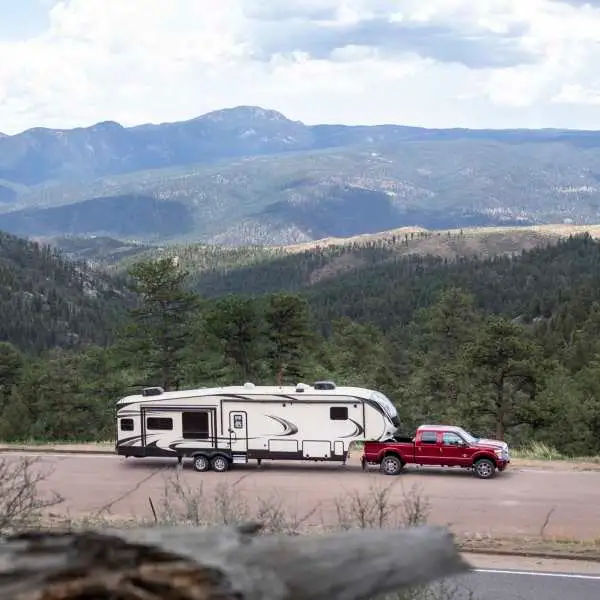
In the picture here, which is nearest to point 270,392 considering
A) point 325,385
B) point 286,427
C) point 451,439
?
point 286,427

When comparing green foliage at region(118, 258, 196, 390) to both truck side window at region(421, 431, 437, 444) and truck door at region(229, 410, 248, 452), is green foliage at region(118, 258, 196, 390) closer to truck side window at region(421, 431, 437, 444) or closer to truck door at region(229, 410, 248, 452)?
truck door at region(229, 410, 248, 452)

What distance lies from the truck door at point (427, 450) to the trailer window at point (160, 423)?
6974mm

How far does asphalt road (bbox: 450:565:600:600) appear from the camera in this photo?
12.1 m

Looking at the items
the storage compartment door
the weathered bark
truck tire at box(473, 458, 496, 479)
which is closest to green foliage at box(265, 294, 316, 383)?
the storage compartment door

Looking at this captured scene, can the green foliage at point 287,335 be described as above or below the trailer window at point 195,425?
above

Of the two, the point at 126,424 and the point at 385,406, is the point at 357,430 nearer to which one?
the point at 385,406

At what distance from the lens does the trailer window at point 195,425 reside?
929 inches

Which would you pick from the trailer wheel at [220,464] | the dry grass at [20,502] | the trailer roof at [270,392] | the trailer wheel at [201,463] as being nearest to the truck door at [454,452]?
the trailer roof at [270,392]

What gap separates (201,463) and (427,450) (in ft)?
20.5

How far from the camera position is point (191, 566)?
1976 mm

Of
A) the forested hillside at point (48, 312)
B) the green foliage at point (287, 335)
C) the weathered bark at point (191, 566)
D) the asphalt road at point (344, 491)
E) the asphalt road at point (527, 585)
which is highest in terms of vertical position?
the forested hillside at point (48, 312)

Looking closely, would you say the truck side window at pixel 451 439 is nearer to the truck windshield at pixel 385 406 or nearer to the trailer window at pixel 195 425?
the truck windshield at pixel 385 406

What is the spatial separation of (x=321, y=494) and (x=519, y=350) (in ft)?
51.1

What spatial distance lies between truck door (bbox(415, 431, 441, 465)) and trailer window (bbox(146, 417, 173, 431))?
6974mm
